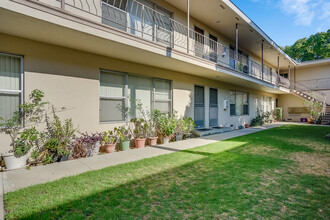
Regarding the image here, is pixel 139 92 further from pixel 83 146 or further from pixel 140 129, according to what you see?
pixel 83 146

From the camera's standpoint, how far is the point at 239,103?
13.6m

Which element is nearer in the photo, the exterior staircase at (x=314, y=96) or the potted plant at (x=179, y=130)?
the potted plant at (x=179, y=130)

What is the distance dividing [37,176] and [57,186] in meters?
0.90

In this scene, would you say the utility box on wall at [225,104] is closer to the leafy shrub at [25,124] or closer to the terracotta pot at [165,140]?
the terracotta pot at [165,140]

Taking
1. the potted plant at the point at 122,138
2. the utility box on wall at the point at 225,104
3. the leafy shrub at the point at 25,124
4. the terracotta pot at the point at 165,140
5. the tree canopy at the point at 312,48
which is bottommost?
the terracotta pot at the point at 165,140

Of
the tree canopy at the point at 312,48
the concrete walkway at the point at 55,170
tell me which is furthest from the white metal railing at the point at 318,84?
the concrete walkway at the point at 55,170

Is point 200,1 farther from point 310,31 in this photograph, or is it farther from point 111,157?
point 310,31

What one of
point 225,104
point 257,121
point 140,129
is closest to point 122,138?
point 140,129

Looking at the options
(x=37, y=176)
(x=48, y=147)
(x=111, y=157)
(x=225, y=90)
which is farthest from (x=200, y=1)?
(x=37, y=176)

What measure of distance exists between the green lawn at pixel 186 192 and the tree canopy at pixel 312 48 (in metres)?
32.2

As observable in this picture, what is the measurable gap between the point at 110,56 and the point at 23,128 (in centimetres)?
335

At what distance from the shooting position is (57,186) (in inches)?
124

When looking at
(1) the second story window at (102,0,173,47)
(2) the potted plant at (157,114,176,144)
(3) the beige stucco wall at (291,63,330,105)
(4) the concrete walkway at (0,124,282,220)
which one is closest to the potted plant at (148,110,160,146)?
(2) the potted plant at (157,114,176,144)

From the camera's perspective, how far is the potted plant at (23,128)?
413 cm
